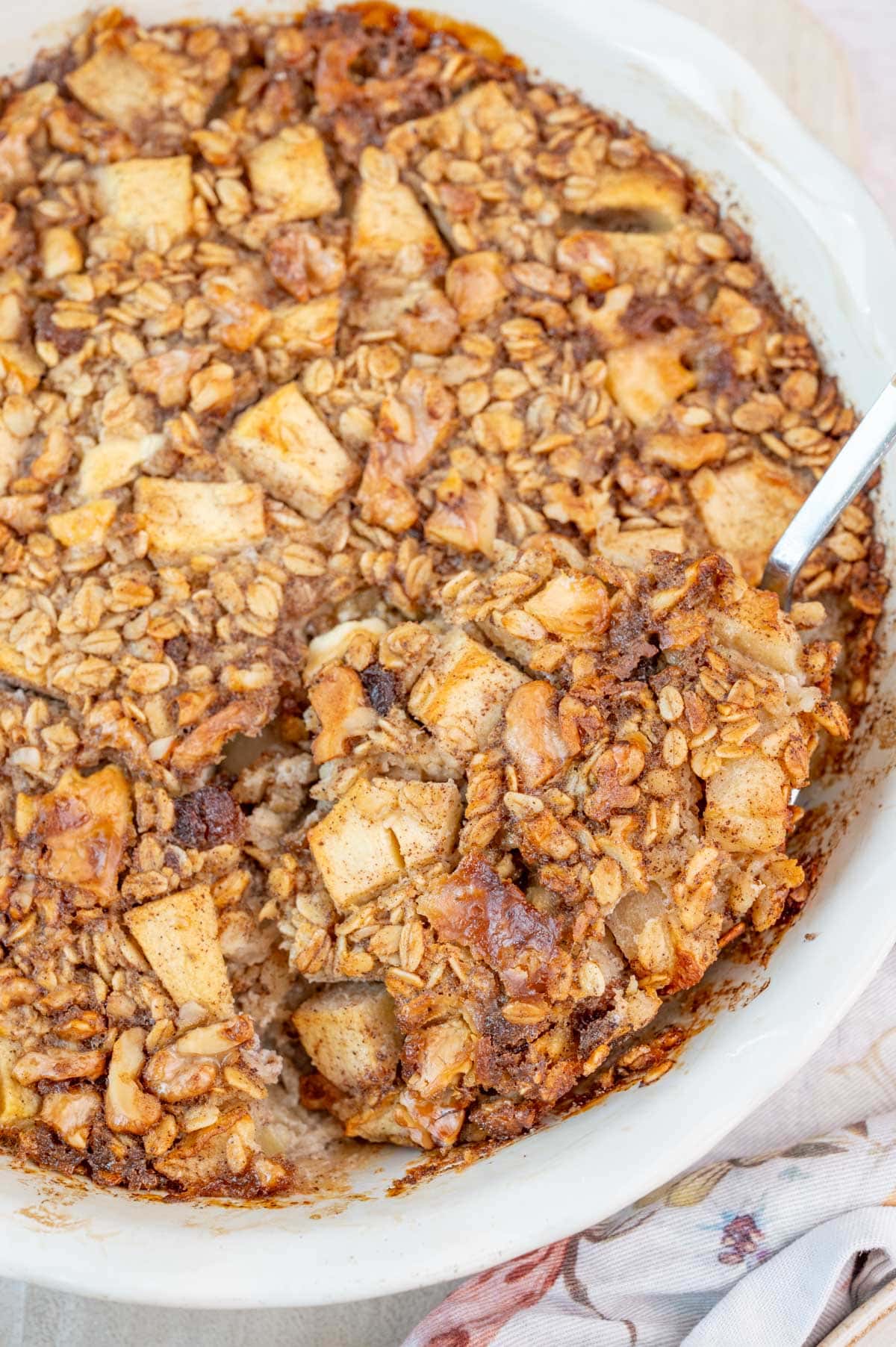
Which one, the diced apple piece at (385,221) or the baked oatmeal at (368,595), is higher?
the diced apple piece at (385,221)

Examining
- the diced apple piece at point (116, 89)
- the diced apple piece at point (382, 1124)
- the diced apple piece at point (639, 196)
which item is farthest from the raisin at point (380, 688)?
the diced apple piece at point (116, 89)

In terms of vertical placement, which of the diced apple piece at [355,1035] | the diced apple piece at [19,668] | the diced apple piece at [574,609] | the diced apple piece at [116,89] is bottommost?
the diced apple piece at [355,1035]

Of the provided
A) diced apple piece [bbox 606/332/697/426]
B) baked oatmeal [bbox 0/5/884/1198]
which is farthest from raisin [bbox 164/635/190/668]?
diced apple piece [bbox 606/332/697/426]

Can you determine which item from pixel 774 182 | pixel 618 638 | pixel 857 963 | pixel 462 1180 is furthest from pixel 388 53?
pixel 462 1180

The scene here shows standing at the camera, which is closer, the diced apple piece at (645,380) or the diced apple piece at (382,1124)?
the diced apple piece at (382,1124)

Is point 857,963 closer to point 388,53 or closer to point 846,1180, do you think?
point 846,1180

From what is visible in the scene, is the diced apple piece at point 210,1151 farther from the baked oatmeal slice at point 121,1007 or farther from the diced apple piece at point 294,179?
the diced apple piece at point 294,179

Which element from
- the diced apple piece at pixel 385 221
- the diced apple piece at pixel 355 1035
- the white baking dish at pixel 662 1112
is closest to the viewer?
the white baking dish at pixel 662 1112

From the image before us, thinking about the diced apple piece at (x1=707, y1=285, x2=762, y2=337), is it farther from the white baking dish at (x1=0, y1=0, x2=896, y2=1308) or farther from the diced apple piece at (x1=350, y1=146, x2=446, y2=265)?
the diced apple piece at (x1=350, y1=146, x2=446, y2=265)
